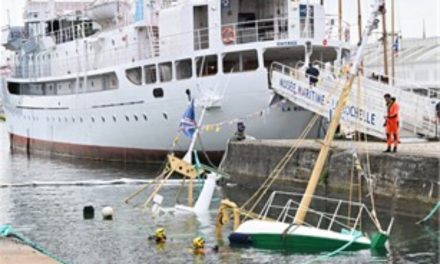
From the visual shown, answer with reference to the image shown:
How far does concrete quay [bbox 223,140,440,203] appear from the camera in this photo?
1966 centimetres

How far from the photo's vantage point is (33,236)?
1881cm

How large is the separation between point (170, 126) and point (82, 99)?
916cm

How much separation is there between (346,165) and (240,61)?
13.3 m

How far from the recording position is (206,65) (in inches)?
1395

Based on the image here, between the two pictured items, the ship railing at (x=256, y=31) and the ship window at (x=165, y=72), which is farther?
the ship window at (x=165, y=72)

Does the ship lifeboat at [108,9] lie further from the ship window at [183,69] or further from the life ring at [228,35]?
the life ring at [228,35]

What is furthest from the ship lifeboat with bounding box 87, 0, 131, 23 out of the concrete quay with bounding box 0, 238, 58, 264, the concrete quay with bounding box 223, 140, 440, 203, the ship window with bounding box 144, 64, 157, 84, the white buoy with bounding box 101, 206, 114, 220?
the concrete quay with bounding box 0, 238, 58, 264

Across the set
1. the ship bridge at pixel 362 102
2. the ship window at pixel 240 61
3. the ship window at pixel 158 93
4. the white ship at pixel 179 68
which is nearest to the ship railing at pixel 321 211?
the ship bridge at pixel 362 102

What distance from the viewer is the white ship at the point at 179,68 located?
3431 cm

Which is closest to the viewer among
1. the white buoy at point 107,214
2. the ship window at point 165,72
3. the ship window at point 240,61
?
the white buoy at point 107,214

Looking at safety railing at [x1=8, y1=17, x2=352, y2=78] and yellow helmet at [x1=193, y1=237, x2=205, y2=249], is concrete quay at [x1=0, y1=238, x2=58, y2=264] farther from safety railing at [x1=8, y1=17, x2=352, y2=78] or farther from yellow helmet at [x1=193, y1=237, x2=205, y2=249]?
safety railing at [x1=8, y1=17, x2=352, y2=78]

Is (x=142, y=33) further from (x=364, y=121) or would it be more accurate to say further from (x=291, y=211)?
(x=291, y=211)

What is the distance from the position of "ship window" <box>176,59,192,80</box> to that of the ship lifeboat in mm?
9635

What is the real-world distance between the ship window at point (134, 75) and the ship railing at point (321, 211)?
15.3m
